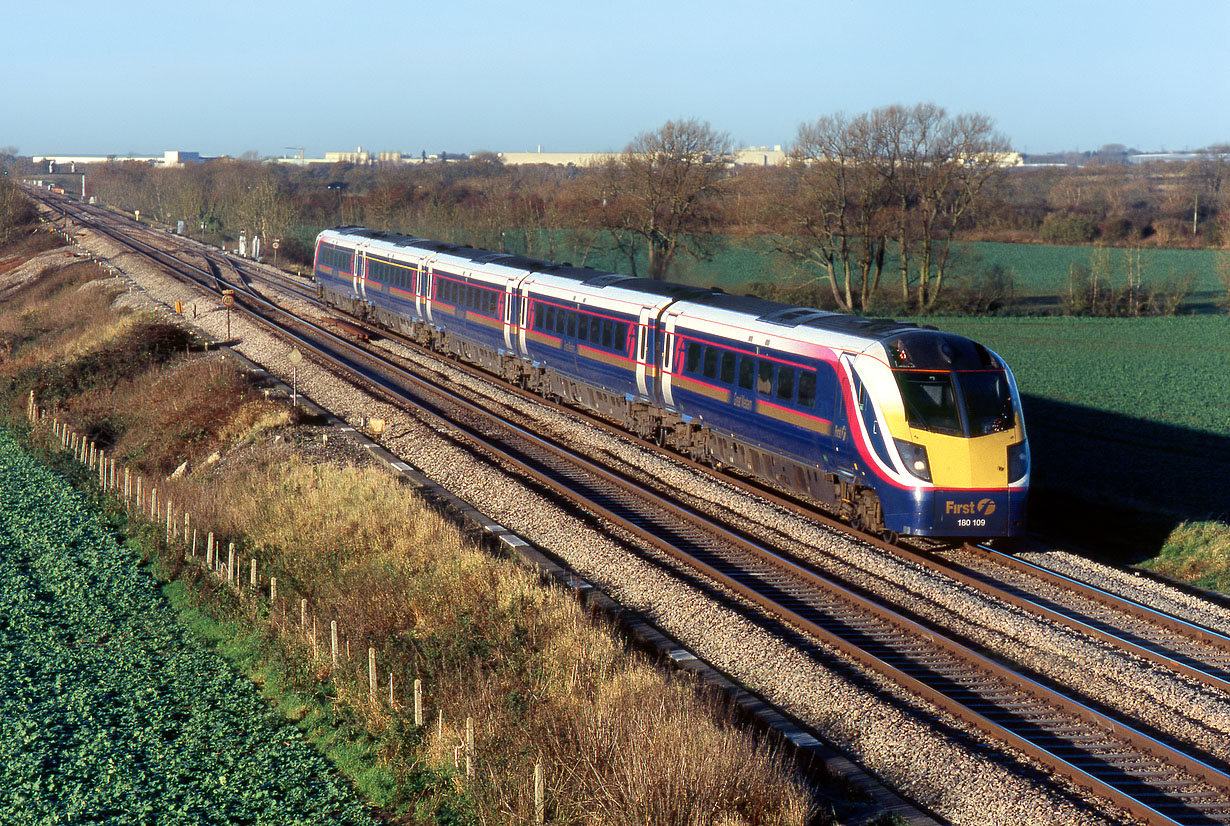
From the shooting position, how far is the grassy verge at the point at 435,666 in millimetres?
8594

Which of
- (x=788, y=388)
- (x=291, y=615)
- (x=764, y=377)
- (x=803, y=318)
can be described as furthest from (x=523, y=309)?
(x=291, y=615)

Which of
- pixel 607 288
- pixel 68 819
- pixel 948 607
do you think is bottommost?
pixel 68 819

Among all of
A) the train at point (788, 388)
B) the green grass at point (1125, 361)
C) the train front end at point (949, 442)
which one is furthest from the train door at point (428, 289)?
the train front end at point (949, 442)

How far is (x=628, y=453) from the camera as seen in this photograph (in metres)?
22.0

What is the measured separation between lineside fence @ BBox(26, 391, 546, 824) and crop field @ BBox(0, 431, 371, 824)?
828 millimetres

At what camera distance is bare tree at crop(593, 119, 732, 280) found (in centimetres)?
5812

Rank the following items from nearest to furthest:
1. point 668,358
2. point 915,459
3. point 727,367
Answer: point 915,459 < point 727,367 < point 668,358

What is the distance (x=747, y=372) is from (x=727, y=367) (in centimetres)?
68

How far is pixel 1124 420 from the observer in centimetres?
2773

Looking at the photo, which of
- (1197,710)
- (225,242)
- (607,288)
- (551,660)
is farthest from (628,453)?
(225,242)

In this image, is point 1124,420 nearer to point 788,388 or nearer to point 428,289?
point 788,388

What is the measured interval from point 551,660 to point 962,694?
4.23 metres

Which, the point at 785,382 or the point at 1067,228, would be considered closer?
the point at 785,382

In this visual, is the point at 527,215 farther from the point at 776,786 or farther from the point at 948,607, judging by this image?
the point at 776,786
